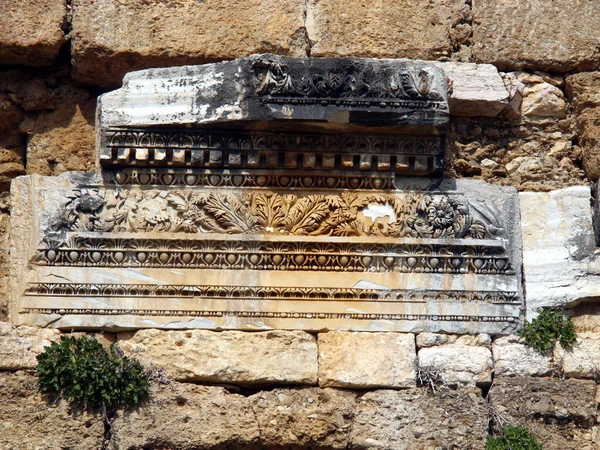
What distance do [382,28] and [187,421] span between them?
2563mm

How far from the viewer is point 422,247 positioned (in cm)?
618

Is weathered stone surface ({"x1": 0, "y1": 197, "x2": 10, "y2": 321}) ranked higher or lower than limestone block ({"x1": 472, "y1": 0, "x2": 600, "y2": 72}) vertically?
lower

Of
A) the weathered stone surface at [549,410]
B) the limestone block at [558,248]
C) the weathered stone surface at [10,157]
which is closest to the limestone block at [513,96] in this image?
the limestone block at [558,248]

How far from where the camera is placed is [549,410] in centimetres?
589

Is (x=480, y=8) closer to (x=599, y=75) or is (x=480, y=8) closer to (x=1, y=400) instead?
(x=599, y=75)

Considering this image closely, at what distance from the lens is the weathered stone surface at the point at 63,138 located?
Answer: 6523mm

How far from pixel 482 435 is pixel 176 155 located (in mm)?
2181

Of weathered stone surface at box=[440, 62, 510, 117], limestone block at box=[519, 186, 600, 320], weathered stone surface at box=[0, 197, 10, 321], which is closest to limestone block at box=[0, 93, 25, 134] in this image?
weathered stone surface at box=[0, 197, 10, 321]

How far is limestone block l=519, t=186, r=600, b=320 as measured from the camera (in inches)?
244

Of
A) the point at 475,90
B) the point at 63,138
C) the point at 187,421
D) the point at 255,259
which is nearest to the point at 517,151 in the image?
the point at 475,90

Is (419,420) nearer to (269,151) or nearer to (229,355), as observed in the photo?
(229,355)

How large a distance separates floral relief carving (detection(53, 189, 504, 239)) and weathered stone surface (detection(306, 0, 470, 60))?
950mm

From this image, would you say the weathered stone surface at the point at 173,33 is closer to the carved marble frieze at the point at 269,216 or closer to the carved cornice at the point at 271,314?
→ the carved marble frieze at the point at 269,216

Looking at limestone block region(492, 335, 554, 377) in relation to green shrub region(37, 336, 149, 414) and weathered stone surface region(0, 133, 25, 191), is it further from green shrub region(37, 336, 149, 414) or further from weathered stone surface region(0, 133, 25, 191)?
weathered stone surface region(0, 133, 25, 191)
